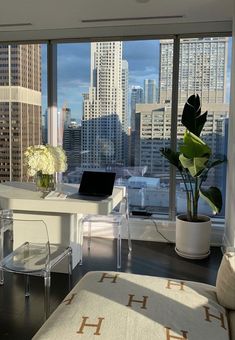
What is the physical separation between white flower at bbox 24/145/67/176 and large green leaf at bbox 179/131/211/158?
131cm

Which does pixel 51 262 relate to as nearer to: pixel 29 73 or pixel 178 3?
pixel 178 3

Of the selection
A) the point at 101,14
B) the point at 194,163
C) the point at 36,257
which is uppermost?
the point at 101,14

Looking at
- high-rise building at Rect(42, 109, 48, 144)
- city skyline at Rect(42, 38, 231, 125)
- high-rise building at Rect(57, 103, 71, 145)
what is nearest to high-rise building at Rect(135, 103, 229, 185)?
city skyline at Rect(42, 38, 231, 125)

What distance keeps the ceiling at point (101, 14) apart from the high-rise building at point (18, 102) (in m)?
0.35

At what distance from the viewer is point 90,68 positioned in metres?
4.75

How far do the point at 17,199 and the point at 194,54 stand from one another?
2.81 m

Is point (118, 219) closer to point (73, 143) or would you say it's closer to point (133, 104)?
point (73, 143)

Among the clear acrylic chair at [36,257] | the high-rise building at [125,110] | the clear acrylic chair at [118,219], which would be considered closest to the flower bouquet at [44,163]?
the clear acrylic chair at [36,257]

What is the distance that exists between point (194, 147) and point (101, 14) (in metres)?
1.77

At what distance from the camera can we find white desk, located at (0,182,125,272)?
3.03 metres

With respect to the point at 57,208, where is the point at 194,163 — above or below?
above

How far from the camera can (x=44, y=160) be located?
312 cm

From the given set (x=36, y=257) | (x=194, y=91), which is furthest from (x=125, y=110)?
(x=36, y=257)

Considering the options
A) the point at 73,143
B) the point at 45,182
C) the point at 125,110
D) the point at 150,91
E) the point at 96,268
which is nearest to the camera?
the point at 45,182
